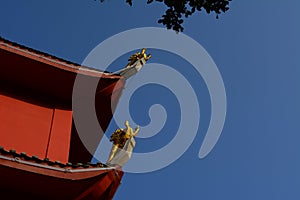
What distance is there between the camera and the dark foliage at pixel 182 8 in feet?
17.6

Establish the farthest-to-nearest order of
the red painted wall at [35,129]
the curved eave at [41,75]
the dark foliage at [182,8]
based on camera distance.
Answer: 1. the curved eave at [41,75]
2. the red painted wall at [35,129]
3. the dark foliage at [182,8]

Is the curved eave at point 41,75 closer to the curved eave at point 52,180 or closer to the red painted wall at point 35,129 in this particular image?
the red painted wall at point 35,129

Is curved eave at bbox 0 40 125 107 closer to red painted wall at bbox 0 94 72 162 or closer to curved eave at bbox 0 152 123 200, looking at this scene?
red painted wall at bbox 0 94 72 162

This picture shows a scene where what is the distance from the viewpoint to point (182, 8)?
17.8 feet

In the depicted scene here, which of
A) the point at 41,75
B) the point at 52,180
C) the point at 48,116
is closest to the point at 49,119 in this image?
the point at 48,116

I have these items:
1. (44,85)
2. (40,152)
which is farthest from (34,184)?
(44,85)

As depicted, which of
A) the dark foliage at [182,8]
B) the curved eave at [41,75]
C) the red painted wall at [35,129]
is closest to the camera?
the dark foliage at [182,8]

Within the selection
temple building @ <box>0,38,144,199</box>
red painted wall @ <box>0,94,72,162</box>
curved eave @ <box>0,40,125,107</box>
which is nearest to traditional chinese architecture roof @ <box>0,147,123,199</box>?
temple building @ <box>0,38,144,199</box>

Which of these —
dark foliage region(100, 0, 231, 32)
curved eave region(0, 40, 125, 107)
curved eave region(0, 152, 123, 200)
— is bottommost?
curved eave region(0, 152, 123, 200)

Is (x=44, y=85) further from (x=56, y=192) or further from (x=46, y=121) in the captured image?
(x=56, y=192)

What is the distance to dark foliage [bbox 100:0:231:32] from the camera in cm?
538

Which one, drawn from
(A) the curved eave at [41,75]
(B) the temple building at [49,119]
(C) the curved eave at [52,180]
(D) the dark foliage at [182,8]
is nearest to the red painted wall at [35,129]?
(B) the temple building at [49,119]

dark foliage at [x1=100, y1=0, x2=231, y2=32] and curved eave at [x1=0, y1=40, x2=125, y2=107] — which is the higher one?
curved eave at [x1=0, y1=40, x2=125, y2=107]

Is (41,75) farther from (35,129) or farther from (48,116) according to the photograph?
(35,129)
